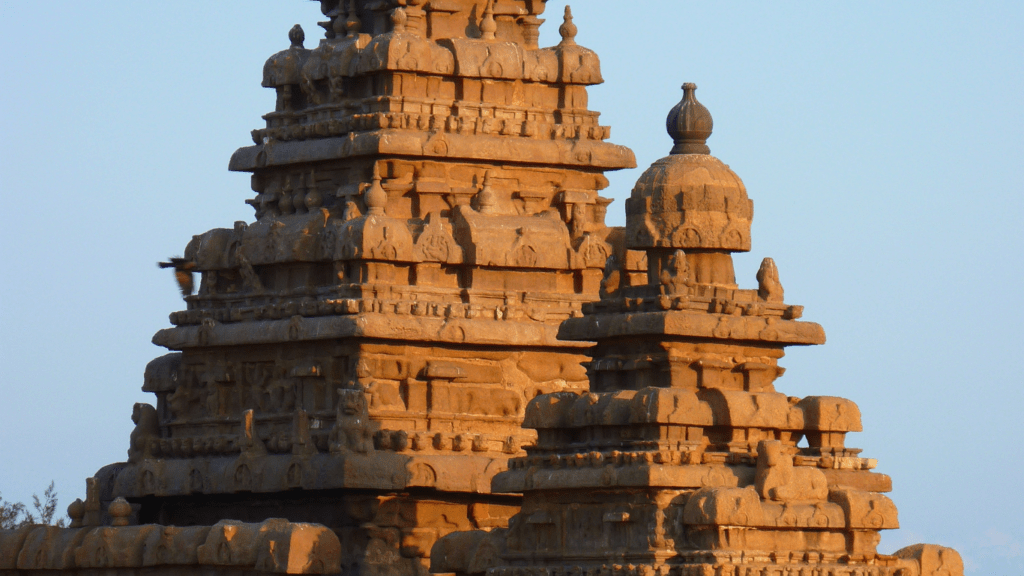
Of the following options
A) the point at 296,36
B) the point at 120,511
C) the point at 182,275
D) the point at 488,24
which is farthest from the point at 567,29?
the point at 120,511

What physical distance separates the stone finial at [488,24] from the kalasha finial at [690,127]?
31.7 feet

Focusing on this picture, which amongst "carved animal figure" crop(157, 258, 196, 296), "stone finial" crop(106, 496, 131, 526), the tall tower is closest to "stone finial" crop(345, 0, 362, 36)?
the tall tower

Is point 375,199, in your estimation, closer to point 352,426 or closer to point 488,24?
point 352,426

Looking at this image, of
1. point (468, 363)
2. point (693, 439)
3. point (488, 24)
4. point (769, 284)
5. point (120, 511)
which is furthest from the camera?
point (488, 24)

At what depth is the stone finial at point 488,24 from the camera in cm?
5953

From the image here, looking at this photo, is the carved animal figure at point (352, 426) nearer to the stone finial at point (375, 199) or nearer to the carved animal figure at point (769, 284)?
the stone finial at point (375, 199)

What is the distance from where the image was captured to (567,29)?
198 feet

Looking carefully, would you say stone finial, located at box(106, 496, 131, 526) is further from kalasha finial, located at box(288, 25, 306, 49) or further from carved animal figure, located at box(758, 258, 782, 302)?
carved animal figure, located at box(758, 258, 782, 302)

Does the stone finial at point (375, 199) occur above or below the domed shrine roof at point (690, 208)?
above

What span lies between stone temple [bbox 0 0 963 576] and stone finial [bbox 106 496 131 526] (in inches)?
1.5

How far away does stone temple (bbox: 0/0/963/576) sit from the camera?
1905 inches

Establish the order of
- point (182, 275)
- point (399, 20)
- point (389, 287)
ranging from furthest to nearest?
1. point (182, 275)
2. point (399, 20)
3. point (389, 287)

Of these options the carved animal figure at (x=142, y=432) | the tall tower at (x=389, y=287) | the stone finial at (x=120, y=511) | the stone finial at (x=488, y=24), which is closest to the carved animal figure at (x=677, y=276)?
the tall tower at (x=389, y=287)

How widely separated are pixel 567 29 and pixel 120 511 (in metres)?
11.9
